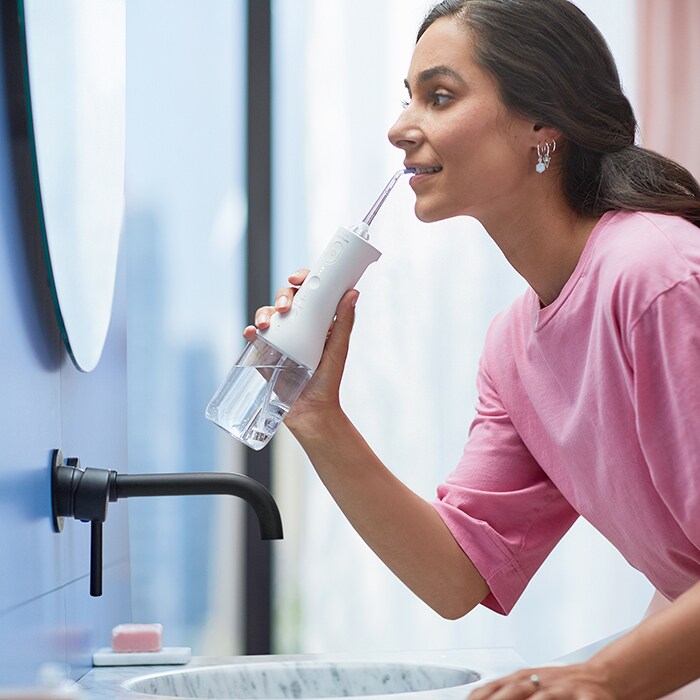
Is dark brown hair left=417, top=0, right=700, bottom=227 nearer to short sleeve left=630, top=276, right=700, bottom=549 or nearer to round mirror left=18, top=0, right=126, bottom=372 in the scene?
short sleeve left=630, top=276, right=700, bottom=549

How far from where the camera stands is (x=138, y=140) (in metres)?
1.90

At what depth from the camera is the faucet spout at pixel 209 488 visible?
1010mm

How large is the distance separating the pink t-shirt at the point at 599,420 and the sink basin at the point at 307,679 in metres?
0.12

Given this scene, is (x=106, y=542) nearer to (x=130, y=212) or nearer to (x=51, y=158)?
(x=51, y=158)

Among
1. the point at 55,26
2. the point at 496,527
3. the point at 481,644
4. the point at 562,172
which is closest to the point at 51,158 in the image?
the point at 55,26

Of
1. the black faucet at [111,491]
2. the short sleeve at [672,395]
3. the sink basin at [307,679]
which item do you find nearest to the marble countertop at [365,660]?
the sink basin at [307,679]

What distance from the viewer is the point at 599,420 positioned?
0.98m

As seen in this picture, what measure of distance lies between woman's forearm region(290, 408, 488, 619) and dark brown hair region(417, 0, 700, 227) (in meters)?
0.35

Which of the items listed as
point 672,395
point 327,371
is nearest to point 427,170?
point 327,371

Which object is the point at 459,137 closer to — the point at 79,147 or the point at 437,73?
the point at 437,73

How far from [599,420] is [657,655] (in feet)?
1.15

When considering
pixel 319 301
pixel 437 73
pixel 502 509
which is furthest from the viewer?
pixel 502 509

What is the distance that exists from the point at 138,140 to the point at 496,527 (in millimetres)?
1094

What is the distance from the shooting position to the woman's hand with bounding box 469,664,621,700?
596mm
